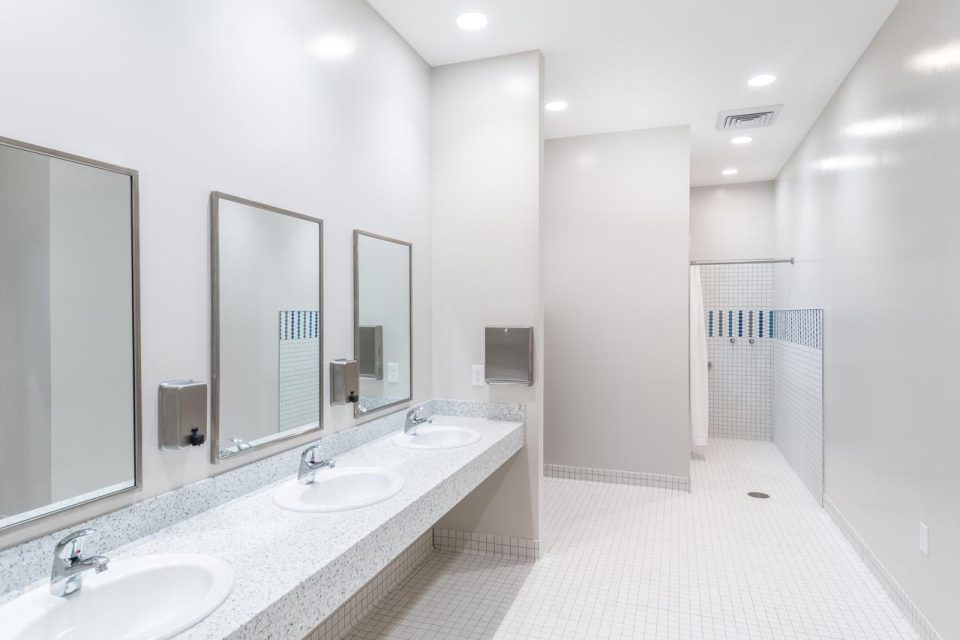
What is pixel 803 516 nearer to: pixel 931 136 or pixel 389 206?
pixel 931 136

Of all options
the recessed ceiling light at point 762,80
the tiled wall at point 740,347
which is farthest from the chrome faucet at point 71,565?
the tiled wall at point 740,347

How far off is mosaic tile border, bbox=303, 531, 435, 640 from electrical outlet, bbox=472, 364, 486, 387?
90 cm

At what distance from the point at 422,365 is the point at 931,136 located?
2462mm

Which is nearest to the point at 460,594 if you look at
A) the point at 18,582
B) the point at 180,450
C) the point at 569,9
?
the point at 180,450

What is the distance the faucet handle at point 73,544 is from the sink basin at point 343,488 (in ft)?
1.85

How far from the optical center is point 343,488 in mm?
1990

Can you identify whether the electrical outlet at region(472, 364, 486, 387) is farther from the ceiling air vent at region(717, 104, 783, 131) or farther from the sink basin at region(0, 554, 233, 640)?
the ceiling air vent at region(717, 104, 783, 131)

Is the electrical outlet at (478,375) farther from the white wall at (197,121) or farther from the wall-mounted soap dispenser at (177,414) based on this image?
the wall-mounted soap dispenser at (177,414)

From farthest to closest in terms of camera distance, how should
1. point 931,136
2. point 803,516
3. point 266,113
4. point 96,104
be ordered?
point 803,516
point 931,136
point 266,113
point 96,104

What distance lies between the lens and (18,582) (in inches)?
45.3

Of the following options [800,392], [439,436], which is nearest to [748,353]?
[800,392]

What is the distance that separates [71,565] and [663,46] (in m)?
3.19

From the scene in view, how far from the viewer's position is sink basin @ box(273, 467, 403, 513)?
→ 70.2 inches

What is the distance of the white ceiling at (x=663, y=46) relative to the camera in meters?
2.54
